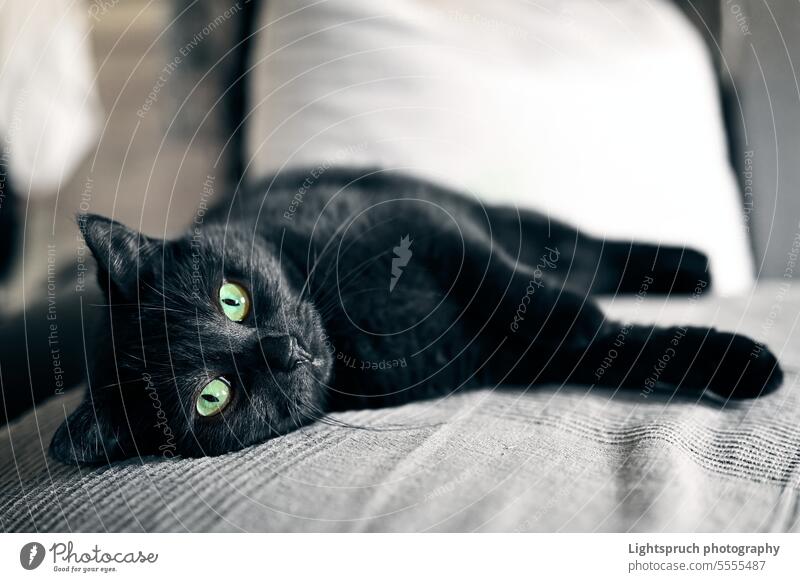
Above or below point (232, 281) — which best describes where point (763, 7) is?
above

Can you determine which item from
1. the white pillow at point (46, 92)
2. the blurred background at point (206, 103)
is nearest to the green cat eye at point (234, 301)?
the blurred background at point (206, 103)

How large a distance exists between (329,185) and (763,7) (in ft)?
2.06

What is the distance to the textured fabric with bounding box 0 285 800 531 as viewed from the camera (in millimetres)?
434

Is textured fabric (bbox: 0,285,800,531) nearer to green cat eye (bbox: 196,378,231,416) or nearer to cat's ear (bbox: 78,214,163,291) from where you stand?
green cat eye (bbox: 196,378,231,416)

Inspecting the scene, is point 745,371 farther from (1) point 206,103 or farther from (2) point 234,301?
(1) point 206,103

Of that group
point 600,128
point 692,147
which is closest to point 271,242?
point 600,128

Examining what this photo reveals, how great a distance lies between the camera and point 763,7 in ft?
2.35

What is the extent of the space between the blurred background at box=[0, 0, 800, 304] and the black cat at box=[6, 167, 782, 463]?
3.0 inches

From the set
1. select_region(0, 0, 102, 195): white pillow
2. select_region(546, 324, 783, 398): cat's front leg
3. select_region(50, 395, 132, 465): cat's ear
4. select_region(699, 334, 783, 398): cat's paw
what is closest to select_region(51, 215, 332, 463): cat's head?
select_region(50, 395, 132, 465): cat's ear

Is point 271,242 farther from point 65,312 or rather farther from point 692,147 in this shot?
point 692,147

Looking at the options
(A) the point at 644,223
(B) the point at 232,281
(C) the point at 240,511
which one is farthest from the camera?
(A) the point at 644,223

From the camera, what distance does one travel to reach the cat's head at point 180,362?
55 centimetres

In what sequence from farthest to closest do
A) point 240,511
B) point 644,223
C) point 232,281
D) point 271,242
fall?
point 644,223
point 271,242
point 232,281
point 240,511

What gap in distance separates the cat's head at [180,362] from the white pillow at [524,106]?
320 millimetres
